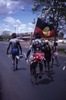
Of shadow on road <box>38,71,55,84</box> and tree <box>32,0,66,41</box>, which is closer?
shadow on road <box>38,71,55,84</box>

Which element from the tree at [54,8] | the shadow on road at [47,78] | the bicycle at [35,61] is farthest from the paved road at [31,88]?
the tree at [54,8]

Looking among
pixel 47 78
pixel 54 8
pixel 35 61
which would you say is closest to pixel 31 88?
pixel 35 61

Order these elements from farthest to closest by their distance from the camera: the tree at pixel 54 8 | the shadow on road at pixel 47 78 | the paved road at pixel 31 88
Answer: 1. the tree at pixel 54 8
2. the shadow on road at pixel 47 78
3. the paved road at pixel 31 88

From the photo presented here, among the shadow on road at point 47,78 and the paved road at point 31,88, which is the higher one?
the paved road at point 31,88

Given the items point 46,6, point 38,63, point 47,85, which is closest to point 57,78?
point 38,63

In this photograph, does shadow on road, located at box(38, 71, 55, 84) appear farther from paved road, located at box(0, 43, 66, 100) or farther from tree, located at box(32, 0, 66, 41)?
tree, located at box(32, 0, 66, 41)

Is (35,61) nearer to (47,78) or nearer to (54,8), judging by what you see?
(47,78)

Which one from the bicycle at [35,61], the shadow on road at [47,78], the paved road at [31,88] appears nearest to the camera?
the paved road at [31,88]

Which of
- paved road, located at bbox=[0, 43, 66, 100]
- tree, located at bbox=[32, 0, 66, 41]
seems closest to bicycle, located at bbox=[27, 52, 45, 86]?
paved road, located at bbox=[0, 43, 66, 100]

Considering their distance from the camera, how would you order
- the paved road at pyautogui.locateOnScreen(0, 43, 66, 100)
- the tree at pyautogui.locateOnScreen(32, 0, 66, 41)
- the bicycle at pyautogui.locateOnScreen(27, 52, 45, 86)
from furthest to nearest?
the tree at pyautogui.locateOnScreen(32, 0, 66, 41)
the bicycle at pyautogui.locateOnScreen(27, 52, 45, 86)
the paved road at pyautogui.locateOnScreen(0, 43, 66, 100)

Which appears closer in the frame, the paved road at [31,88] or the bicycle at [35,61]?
the paved road at [31,88]

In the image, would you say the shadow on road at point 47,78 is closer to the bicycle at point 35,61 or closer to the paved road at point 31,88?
the paved road at point 31,88

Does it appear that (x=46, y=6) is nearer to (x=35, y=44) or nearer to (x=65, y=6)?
(x=65, y=6)

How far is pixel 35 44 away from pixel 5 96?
4.30 metres
